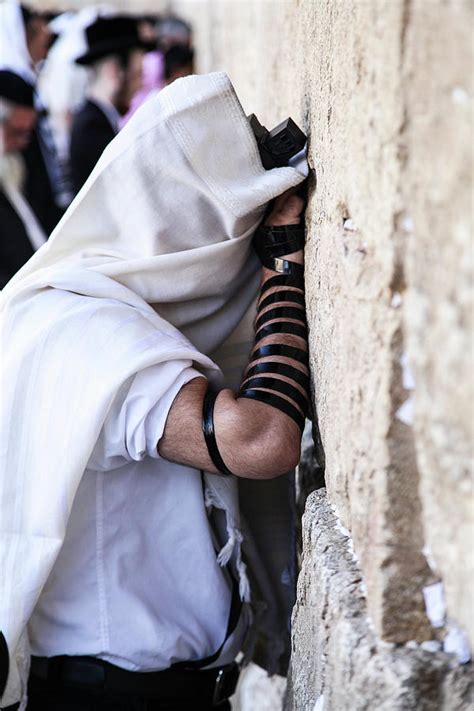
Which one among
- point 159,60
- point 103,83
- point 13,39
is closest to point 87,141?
point 103,83

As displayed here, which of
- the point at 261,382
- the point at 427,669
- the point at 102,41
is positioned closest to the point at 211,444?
the point at 261,382

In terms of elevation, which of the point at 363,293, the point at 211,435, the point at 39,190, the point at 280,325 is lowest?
the point at 39,190

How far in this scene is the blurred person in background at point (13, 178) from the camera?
366cm

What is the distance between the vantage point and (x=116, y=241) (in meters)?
1.70

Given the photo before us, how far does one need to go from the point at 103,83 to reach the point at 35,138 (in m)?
0.59

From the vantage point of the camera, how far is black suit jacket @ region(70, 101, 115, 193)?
500 centimetres

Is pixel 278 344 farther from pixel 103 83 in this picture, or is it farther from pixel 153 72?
pixel 153 72

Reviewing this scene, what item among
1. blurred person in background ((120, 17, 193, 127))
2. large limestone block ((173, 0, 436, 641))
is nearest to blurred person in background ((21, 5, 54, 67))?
blurred person in background ((120, 17, 193, 127))

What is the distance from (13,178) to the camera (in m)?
4.04

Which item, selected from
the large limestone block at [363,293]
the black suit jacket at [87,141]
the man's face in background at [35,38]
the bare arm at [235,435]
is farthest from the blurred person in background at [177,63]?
the bare arm at [235,435]

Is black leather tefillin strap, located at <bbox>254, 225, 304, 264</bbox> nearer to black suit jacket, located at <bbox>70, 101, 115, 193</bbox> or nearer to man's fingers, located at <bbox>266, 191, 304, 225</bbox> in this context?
man's fingers, located at <bbox>266, 191, 304, 225</bbox>

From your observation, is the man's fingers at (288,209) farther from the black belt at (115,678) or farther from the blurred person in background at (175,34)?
the blurred person in background at (175,34)

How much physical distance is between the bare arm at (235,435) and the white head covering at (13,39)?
154 inches

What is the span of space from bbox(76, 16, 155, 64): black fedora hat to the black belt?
4.43 meters
